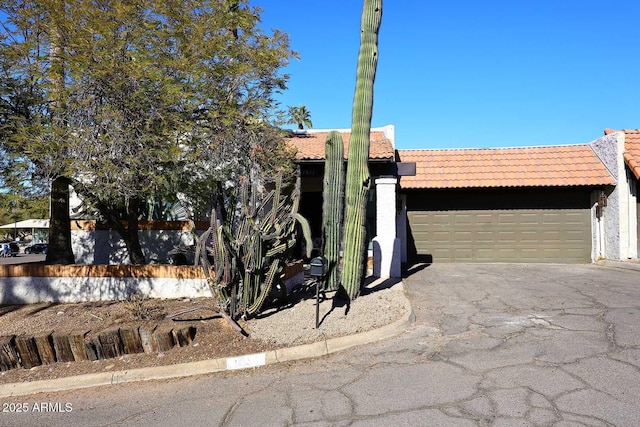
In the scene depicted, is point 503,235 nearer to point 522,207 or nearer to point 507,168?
point 522,207

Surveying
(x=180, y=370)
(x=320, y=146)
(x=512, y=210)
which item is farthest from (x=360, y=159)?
(x=512, y=210)

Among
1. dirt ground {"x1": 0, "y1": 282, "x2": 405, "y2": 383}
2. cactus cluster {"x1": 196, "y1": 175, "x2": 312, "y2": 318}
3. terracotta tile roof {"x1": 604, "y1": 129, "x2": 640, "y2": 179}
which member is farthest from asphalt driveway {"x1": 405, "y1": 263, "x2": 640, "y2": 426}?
terracotta tile roof {"x1": 604, "y1": 129, "x2": 640, "y2": 179}

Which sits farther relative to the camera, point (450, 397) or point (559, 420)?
point (450, 397)

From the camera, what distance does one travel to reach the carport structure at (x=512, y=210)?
14.2m

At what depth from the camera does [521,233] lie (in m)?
14.5

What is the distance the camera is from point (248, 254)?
21.4 feet

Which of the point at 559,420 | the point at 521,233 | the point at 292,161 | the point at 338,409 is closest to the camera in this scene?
the point at 559,420

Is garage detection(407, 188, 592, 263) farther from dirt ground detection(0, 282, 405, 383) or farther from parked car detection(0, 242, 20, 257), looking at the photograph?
parked car detection(0, 242, 20, 257)

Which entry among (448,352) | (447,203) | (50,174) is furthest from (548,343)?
(447,203)

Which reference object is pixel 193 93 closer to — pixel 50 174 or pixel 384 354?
pixel 50 174

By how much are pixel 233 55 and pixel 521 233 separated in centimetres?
1085

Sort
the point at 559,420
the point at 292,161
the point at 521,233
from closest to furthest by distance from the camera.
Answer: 1. the point at 559,420
2. the point at 292,161
3. the point at 521,233

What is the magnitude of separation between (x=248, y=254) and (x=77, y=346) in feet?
8.23

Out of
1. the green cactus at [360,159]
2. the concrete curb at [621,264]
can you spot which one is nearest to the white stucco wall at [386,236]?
the green cactus at [360,159]
